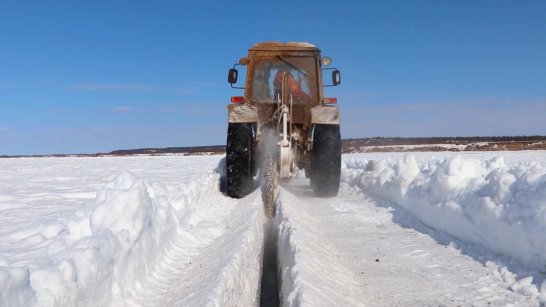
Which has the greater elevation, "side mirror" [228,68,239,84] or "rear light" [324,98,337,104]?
"side mirror" [228,68,239,84]

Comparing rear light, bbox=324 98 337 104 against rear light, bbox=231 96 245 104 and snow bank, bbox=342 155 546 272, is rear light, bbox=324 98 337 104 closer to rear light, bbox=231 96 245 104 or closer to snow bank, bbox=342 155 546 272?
rear light, bbox=231 96 245 104

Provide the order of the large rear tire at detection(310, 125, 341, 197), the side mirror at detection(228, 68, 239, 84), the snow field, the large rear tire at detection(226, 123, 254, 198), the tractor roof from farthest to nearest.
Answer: the tractor roof < the side mirror at detection(228, 68, 239, 84) < the large rear tire at detection(310, 125, 341, 197) < the large rear tire at detection(226, 123, 254, 198) < the snow field

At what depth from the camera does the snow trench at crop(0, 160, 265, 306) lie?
212cm

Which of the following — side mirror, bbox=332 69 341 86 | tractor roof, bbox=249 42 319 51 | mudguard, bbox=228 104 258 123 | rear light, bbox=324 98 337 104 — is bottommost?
mudguard, bbox=228 104 258 123

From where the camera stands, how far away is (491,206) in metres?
3.69

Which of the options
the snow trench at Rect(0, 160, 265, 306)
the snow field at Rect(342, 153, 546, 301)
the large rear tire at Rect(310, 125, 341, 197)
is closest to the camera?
the snow trench at Rect(0, 160, 265, 306)

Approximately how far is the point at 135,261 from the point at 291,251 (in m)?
1.09

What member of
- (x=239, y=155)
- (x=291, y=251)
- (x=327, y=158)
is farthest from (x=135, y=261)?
(x=327, y=158)

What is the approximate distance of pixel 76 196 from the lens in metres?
5.79

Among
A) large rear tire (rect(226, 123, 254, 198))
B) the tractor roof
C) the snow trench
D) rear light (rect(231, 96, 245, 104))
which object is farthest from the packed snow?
the tractor roof

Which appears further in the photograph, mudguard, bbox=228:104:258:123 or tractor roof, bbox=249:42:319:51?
tractor roof, bbox=249:42:319:51

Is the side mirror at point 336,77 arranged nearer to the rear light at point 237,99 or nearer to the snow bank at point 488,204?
the rear light at point 237,99

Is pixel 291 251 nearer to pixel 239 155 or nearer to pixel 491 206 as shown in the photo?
pixel 491 206

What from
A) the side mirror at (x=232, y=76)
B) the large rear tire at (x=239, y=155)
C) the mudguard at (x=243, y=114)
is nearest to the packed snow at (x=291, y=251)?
the large rear tire at (x=239, y=155)
